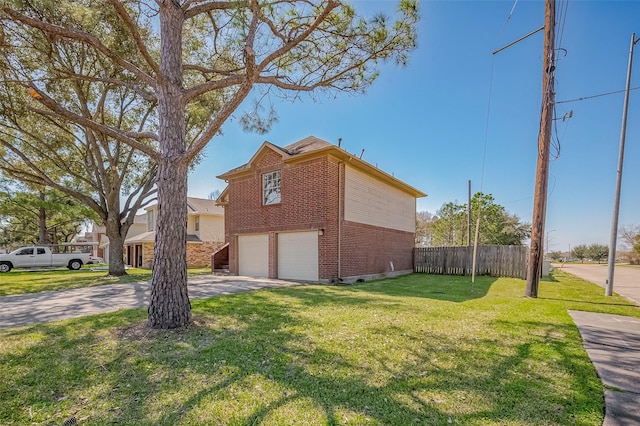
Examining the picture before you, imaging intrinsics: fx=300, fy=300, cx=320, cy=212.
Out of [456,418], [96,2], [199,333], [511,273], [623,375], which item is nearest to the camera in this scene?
[456,418]

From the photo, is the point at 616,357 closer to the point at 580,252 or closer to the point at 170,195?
the point at 170,195

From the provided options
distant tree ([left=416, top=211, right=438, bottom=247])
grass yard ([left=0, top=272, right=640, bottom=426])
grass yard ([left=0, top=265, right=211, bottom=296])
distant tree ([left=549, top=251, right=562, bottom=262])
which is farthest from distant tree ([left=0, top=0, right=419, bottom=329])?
distant tree ([left=549, top=251, right=562, bottom=262])

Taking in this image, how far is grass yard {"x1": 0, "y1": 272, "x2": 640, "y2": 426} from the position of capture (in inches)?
103

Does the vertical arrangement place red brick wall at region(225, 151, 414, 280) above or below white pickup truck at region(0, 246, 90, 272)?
above

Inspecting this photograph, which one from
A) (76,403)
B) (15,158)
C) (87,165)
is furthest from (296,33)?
(15,158)

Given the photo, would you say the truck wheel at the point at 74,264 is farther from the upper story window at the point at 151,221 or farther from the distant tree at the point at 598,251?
the distant tree at the point at 598,251

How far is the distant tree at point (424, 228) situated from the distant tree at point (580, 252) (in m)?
38.2

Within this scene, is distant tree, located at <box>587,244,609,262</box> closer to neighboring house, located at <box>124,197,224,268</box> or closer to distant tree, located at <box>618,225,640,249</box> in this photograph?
distant tree, located at <box>618,225,640,249</box>

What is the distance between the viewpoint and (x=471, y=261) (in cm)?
1571

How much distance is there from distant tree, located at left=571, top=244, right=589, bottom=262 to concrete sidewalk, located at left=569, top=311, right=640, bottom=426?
69165 millimetres

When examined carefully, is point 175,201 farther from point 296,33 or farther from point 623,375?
point 623,375

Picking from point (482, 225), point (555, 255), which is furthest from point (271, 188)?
point (555, 255)

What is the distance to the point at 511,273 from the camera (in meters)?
14.5

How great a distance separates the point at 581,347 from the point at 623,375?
0.90 m
